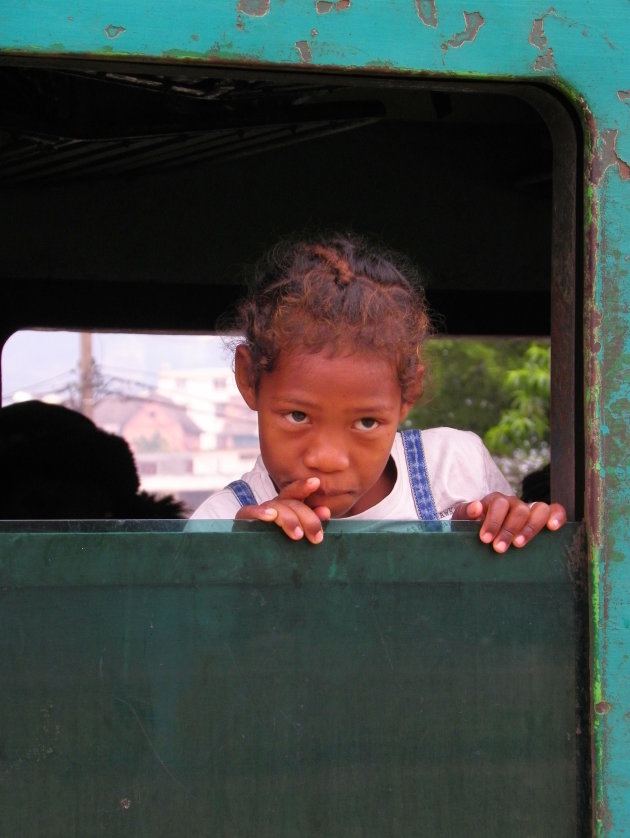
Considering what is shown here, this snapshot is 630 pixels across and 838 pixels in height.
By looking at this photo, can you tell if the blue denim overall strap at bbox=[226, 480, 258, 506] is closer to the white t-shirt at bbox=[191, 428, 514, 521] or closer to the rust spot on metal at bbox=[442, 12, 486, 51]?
the white t-shirt at bbox=[191, 428, 514, 521]

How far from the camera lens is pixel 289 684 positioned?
4.10ft

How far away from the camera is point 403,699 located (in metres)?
1.27

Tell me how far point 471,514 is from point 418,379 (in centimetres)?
43

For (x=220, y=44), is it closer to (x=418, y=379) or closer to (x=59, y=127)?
(x=418, y=379)

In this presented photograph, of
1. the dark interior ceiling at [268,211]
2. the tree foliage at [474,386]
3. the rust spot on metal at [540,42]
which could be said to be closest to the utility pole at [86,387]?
the tree foliage at [474,386]

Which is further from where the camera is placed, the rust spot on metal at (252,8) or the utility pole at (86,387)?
the utility pole at (86,387)

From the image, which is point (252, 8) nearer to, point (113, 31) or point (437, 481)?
point (113, 31)

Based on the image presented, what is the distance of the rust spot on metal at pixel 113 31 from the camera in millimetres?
1187

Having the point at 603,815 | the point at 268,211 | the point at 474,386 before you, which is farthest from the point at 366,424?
the point at 474,386

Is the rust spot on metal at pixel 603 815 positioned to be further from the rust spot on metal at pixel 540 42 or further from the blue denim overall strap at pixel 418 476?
the rust spot on metal at pixel 540 42

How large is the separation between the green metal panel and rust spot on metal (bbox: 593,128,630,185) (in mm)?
454

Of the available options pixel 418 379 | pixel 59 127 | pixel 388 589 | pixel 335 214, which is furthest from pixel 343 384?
pixel 335 214

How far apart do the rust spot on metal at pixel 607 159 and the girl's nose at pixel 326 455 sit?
552 mm

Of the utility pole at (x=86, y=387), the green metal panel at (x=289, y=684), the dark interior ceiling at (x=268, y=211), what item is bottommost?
the green metal panel at (x=289, y=684)
